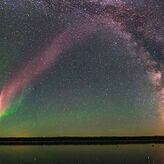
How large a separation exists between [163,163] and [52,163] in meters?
4.96

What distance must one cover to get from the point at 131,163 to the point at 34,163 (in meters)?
4.39

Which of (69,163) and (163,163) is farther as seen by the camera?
(69,163)

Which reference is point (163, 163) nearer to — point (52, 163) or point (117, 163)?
point (117, 163)

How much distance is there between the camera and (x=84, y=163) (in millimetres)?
13047

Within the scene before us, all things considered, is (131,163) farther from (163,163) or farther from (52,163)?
(52,163)

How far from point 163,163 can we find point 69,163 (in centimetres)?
421

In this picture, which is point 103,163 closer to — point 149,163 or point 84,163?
point 84,163

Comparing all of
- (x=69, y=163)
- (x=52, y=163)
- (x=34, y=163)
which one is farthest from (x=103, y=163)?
(x=34, y=163)

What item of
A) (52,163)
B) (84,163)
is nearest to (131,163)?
(84,163)

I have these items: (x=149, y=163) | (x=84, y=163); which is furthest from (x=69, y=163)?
(x=149, y=163)

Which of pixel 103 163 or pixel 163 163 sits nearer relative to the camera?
pixel 163 163

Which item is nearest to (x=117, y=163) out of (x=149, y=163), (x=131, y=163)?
(x=131, y=163)

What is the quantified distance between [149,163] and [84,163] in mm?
2955

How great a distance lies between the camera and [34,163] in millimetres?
12773
